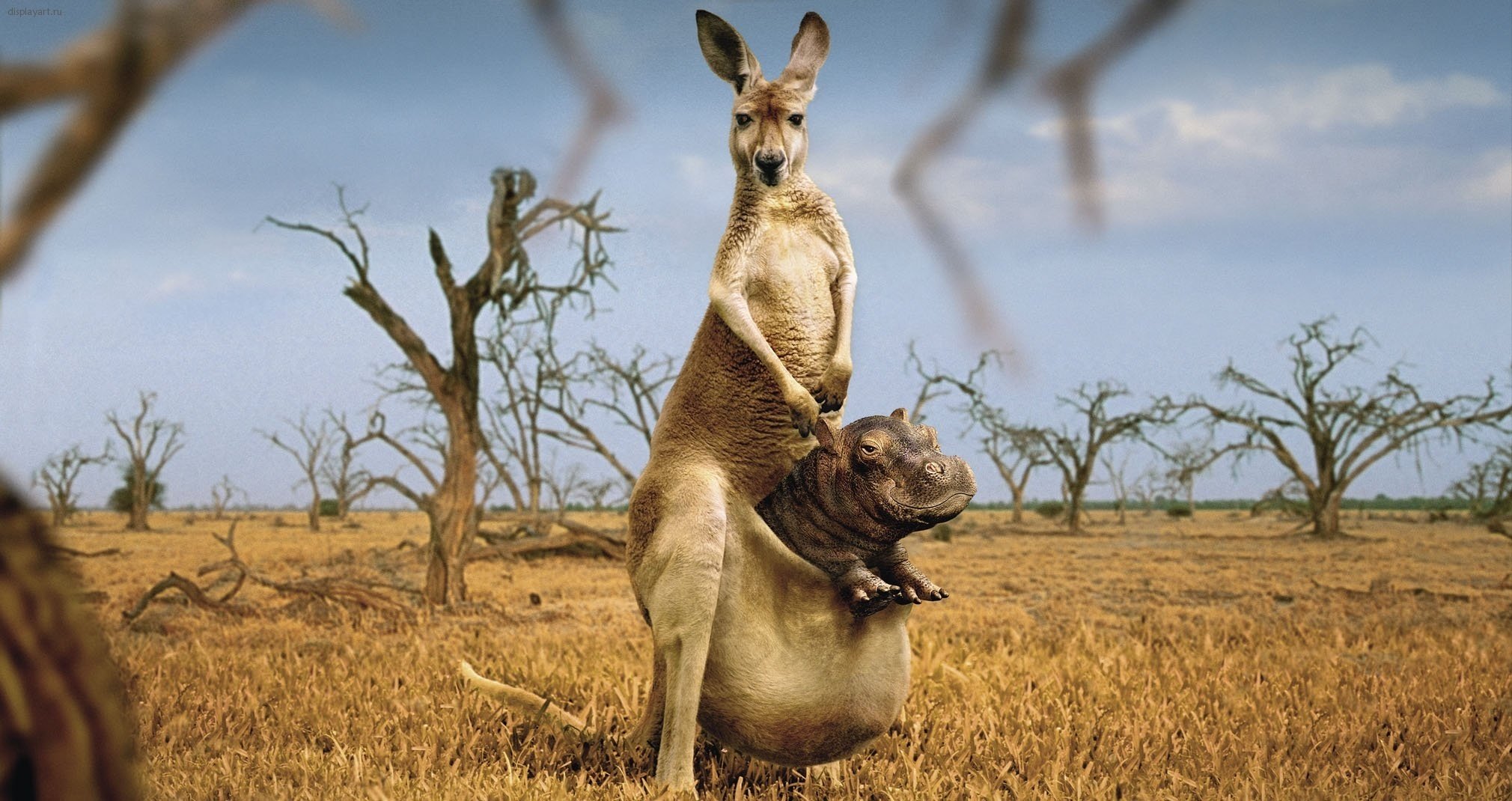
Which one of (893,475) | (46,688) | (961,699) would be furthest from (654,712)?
(46,688)

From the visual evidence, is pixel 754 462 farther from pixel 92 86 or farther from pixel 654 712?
pixel 92 86

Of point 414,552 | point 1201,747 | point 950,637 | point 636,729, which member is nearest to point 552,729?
point 636,729

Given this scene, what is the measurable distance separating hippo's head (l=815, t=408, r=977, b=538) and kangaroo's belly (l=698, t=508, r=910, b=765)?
33cm

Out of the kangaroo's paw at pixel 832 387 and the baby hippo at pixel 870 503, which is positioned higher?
the kangaroo's paw at pixel 832 387

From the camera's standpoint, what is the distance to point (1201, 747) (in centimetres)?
450

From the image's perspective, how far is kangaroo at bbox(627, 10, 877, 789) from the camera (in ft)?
11.6

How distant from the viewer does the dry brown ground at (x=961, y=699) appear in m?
3.97

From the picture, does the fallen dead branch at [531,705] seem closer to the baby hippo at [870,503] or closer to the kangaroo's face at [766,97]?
the baby hippo at [870,503]

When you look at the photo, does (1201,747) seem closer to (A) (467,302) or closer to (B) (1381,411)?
(A) (467,302)

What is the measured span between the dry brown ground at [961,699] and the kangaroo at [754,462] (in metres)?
0.44

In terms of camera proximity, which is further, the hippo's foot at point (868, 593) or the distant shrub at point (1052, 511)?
the distant shrub at point (1052, 511)

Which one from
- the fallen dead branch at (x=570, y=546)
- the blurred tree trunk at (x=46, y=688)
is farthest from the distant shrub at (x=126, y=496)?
the blurred tree trunk at (x=46, y=688)

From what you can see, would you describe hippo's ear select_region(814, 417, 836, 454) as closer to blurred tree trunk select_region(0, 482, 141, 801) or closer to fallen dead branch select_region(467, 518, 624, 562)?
blurred tree trunk select_region(0, 482, 141, 801)

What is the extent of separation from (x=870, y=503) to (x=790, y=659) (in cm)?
62
